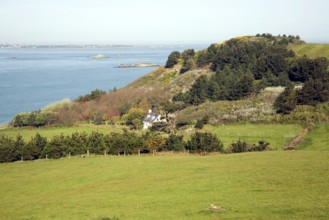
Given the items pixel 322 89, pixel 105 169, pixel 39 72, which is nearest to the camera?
pixel 105 169

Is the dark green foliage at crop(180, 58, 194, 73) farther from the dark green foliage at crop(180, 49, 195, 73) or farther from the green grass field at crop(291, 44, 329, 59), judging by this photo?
the green grass field at crop(291, 44, 329, 59)

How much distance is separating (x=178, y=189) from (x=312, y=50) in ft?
253

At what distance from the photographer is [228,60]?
93000 mm

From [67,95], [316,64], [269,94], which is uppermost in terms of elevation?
[316,64]

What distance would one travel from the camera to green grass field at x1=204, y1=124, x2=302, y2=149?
4506 cm

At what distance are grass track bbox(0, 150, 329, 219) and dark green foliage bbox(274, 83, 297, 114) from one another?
30.4 m

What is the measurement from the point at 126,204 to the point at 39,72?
174 meters

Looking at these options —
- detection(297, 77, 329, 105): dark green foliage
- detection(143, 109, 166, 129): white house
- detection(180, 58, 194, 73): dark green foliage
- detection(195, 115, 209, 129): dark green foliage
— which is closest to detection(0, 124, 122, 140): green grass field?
detection(143, 109, 166, 129): white house

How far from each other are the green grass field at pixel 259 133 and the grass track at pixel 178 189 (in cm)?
1508

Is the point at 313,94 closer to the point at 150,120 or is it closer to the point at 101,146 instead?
the point at 150,120

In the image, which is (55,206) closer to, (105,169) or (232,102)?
(105,169)

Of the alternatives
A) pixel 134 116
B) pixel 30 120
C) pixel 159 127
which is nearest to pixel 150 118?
pixel 134 116

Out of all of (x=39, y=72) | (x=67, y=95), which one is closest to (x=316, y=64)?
(x=67, y=95)

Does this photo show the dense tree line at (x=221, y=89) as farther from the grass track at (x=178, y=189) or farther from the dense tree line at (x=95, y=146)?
the grass track at (x=178, y=189)
